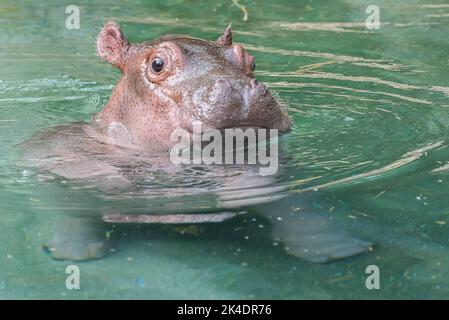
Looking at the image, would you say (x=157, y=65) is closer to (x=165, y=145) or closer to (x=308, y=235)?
(x=165, y=145)

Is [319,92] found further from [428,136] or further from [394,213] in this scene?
[394,213]

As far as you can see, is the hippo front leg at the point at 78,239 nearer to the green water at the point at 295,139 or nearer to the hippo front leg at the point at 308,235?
the green water at the point at 295,139

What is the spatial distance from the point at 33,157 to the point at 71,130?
42cm

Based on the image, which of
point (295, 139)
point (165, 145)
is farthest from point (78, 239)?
point (295, 139)

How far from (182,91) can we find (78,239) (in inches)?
44.6

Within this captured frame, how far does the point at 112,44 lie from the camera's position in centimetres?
573

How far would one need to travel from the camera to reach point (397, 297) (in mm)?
3740

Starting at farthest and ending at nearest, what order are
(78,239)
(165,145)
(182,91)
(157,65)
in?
1. (157,65)
2. (165,145)
3. (182,91)
4. (78,239)

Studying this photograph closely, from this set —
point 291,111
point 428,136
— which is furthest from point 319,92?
point 428,136

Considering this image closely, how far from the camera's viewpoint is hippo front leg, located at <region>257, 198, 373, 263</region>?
4059 millimetres

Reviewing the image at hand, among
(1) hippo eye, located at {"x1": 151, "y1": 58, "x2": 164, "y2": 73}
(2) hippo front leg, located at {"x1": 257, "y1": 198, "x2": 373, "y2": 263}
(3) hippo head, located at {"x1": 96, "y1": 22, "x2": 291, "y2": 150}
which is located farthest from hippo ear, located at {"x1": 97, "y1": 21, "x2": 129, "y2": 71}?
(2) hippo front leg, located at {"x1": 257, "y1": 198, "x2": 373, "y2": 263}

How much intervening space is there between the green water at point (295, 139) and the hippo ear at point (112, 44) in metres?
0.78

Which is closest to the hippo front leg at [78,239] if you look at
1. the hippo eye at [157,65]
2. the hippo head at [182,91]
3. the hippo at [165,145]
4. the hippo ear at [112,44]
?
the hippo at [165,145]
